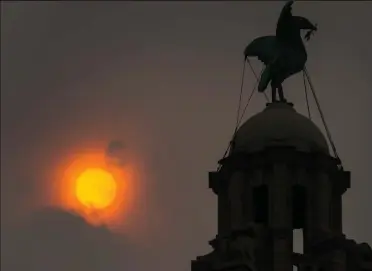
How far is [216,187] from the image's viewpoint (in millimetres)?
75562

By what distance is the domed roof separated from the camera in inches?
2891

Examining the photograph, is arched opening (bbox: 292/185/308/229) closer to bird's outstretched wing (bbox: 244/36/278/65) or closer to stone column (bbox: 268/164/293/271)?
stone column (bbox: 268/164/293/271)

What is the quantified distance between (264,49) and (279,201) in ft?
32.8

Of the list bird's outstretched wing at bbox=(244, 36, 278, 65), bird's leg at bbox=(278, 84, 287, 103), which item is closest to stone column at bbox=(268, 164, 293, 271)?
bird's leg at bbox=(278, 84, 287, 103)

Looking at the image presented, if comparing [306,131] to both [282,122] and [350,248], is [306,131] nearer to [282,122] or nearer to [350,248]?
[282,122]

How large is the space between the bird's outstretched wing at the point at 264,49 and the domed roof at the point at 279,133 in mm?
3929

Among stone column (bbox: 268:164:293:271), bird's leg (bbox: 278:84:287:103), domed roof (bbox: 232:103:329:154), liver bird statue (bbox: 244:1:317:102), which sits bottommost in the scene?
stone column (bbox: 268:164:293:271)

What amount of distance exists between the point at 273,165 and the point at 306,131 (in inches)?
107

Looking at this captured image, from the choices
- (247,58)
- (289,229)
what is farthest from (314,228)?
(247,58)

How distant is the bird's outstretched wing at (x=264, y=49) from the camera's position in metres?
78.2

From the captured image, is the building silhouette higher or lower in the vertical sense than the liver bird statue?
lower

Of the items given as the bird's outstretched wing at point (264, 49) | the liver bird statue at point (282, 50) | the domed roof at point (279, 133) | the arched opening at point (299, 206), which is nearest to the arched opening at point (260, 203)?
the arched opening at point (299, 206)

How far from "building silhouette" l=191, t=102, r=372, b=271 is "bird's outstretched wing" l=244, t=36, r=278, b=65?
3.63 m

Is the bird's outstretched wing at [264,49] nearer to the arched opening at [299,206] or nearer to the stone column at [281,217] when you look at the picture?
the stone column at [281,217]
